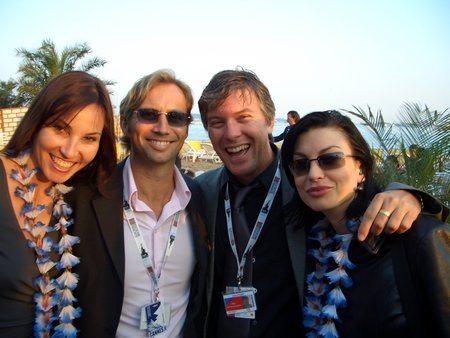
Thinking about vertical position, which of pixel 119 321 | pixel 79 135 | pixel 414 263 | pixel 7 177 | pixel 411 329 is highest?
pixel 79 135

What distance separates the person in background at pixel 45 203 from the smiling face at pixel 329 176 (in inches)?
54.1

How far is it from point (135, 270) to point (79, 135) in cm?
98

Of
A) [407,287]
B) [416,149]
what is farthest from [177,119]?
[416,149]

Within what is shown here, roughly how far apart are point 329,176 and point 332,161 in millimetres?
89

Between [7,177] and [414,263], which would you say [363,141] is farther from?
[7,177]

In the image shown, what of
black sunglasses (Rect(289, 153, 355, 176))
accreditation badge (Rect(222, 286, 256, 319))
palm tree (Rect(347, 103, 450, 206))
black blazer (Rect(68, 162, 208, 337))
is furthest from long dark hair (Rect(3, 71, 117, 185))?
palm tree (Rect(347, 103, 450, 206))

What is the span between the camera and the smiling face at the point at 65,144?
6.97 ft

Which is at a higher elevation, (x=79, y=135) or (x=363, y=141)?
(x=79, y=135)

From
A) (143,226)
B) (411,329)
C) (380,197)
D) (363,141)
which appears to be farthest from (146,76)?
(411,329)

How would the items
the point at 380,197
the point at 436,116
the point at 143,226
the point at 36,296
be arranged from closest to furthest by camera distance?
the point at 380,197
the point at 36,296
the point at 143,226
the point at 436,116

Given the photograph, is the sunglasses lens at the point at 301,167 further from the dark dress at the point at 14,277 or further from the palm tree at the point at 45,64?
the palm tree at the point at 45,64

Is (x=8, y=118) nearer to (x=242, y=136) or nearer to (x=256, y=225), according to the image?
(x=242, y=136)

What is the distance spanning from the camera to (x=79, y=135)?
7.19 feet

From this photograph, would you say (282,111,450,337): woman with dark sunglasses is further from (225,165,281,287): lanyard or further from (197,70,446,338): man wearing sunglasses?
(225,165,281,287): lanyard
